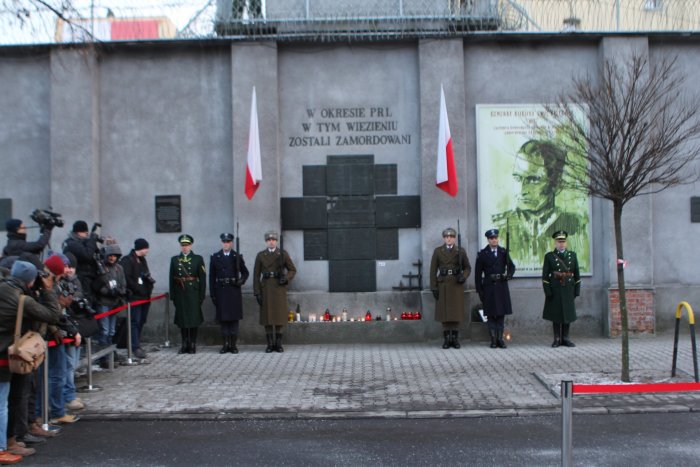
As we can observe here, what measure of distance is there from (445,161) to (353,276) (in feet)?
8.55

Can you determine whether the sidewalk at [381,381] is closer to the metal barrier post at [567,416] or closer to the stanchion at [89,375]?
the stanchion at [89,375]

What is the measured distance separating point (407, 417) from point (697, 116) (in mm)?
8760

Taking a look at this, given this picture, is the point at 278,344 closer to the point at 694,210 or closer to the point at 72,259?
the point at 72,259

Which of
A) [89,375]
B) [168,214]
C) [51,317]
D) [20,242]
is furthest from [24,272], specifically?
[168,214]

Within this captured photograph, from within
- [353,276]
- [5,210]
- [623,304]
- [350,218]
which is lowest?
[623,304]

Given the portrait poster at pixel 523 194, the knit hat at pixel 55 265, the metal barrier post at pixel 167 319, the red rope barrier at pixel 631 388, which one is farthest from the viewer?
the portrait poster at pixel 523 194

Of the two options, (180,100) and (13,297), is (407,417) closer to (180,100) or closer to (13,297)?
(13,297)

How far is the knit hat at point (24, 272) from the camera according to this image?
7.16 metres

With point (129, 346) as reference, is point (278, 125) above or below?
above

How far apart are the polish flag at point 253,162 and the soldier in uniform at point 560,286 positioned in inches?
194

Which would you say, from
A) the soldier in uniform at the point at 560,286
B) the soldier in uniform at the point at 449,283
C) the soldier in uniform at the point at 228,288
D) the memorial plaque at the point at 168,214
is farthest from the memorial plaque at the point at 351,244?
the soldier in uniform at the point at 560,286

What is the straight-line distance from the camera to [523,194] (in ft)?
46.0

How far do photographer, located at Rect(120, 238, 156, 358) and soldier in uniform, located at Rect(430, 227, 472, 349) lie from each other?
4.56 metres

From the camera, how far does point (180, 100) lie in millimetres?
14234
